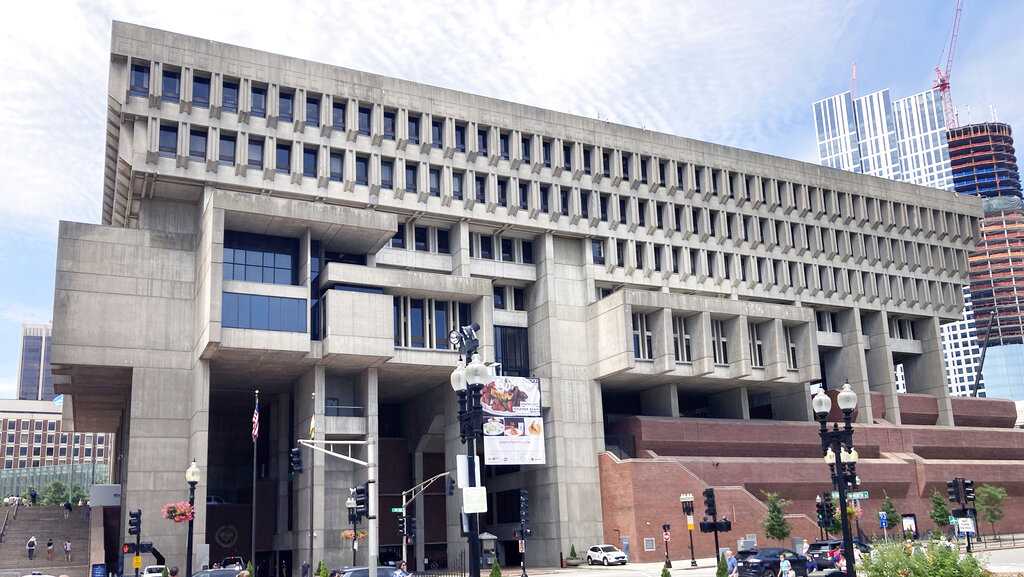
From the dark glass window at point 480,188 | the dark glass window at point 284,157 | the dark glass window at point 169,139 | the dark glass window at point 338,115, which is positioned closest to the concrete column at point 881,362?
the dark glass window at point 480,188

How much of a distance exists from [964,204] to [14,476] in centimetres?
16978

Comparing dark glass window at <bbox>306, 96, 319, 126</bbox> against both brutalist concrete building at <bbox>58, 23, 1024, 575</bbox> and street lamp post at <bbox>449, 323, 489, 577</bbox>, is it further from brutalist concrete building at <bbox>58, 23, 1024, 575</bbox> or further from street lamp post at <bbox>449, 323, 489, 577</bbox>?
street lamp post at <bbox>449, 323, 489, 577</bbox>

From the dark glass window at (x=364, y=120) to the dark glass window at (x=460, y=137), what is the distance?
7.45m

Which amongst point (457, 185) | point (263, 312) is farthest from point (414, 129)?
point (263, 312)

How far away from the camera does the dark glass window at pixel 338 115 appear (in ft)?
236

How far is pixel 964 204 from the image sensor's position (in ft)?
358

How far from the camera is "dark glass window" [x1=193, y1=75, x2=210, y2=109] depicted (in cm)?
6681

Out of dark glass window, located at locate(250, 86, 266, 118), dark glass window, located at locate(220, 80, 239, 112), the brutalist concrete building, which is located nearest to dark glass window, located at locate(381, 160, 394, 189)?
the brutalist concrete building

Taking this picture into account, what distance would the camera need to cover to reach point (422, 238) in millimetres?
76688

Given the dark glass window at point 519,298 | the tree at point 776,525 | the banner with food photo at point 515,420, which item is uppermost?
the dark glass window at point 519,298

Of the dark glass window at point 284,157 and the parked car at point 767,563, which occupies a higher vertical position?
the dark glass window at point 284,157

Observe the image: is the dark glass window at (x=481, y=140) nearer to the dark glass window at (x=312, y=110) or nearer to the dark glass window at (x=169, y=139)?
the dark glass window at (x=312, y=110)

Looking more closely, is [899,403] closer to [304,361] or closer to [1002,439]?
[1002,439]

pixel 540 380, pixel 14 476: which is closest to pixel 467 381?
pixel 540 380
